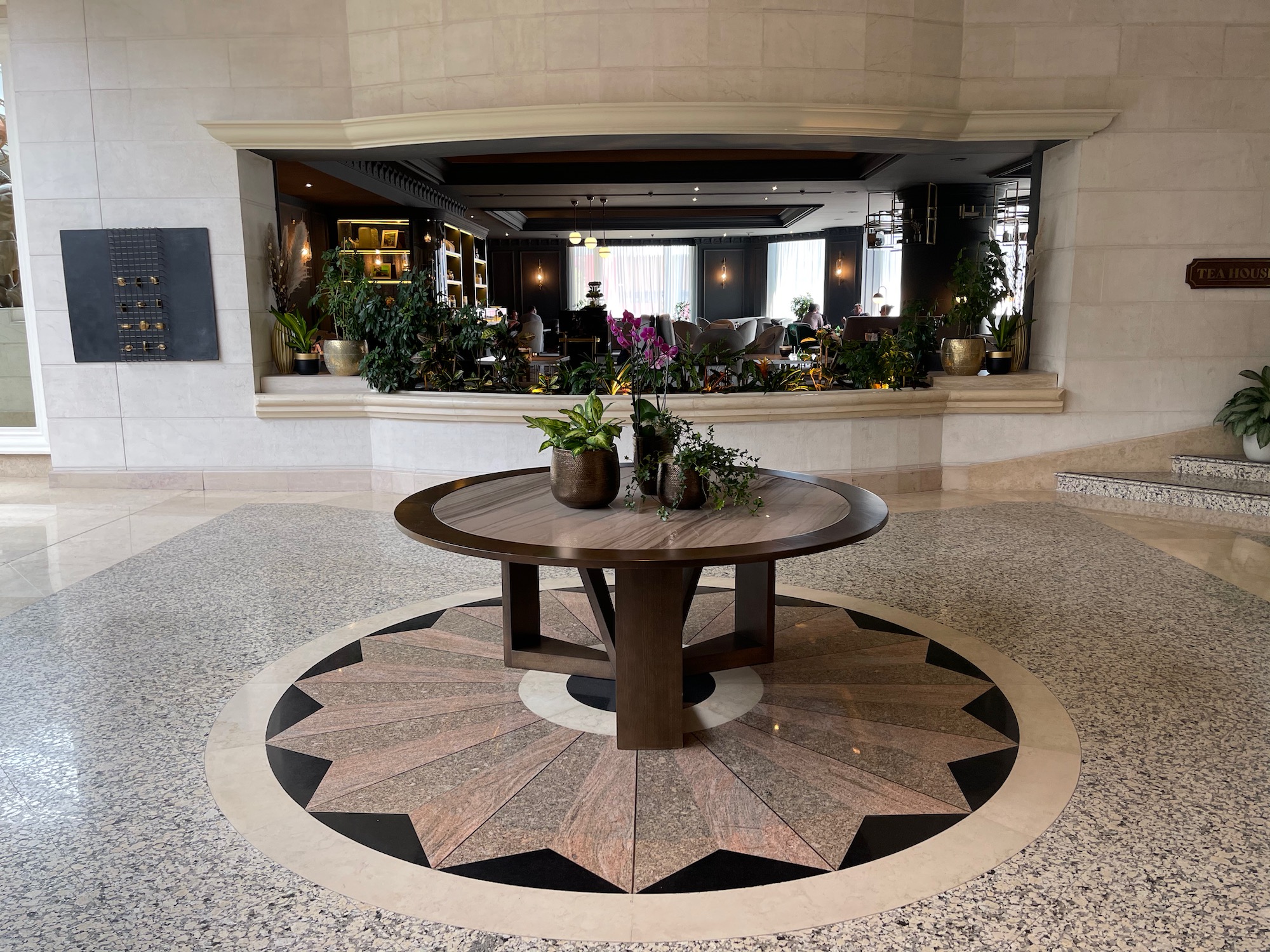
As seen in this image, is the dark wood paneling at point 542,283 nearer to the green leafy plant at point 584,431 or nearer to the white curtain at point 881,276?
the white curtain at point 881,276

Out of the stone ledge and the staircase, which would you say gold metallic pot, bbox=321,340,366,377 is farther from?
the staircase

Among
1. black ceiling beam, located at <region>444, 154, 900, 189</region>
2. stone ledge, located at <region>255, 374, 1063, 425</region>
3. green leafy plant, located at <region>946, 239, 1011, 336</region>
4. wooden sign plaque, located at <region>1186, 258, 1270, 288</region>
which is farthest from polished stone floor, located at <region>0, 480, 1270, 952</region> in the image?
black ceiling beam, located at <region>444, 154, 900, 189</region>

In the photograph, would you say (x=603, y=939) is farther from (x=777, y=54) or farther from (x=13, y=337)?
(x=13, y=337)

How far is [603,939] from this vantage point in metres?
1.99

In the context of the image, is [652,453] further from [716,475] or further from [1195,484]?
[1195,484]

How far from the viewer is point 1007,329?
6.95 m

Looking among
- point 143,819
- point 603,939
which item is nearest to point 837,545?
point 603,939

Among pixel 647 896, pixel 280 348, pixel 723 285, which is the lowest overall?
pixel 647 896

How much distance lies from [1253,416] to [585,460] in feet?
18.8

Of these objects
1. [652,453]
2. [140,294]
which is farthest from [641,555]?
[140,294]

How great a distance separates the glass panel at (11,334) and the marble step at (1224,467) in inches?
354

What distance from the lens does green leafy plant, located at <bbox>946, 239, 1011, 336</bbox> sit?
6.69 metres

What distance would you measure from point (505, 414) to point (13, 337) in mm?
4432

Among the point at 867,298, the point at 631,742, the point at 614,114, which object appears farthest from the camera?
the point at 867,298
